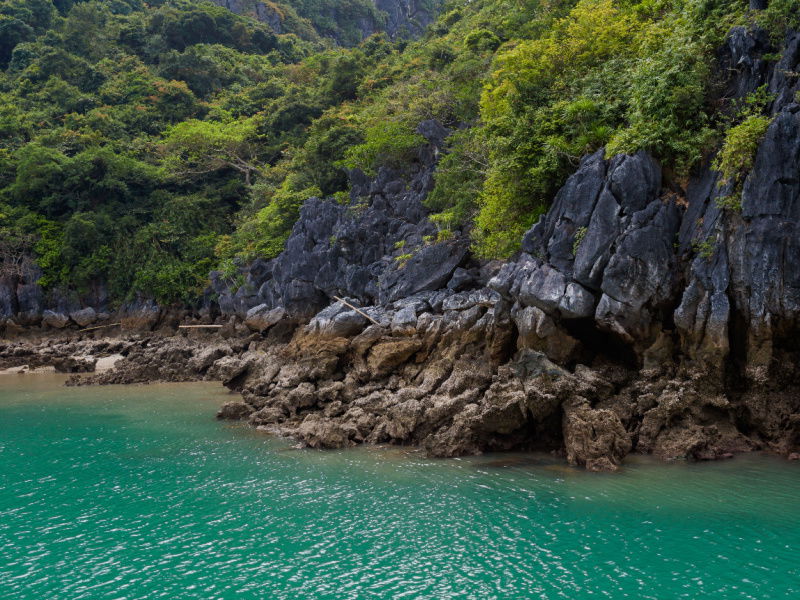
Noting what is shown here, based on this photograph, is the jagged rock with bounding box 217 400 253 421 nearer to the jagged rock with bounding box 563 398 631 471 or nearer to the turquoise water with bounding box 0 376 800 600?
the turquoise water with bounding box 0 376 800 600

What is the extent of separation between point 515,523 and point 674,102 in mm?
14504

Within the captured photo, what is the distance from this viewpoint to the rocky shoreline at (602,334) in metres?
16.7

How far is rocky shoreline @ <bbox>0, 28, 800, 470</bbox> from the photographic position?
16688 mm

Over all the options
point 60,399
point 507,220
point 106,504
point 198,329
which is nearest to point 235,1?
point 198,329

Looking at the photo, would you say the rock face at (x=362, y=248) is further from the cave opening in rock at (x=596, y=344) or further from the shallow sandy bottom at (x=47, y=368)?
the shallow sandy bottom at (x=47, y=368)

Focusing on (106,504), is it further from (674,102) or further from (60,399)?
(674,102)

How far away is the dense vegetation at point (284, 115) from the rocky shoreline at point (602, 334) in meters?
1.16

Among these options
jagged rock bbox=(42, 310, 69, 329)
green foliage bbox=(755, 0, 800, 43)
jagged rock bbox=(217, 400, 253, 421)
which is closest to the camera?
green foliage bbox=(755, 0, 800, 43)

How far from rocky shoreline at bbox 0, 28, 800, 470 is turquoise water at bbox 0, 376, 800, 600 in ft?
4.86

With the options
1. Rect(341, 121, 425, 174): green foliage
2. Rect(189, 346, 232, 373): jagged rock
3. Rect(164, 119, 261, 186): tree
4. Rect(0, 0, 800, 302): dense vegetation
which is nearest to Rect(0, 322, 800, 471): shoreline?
Rect(0, 0, 800, 302): dense vegetation

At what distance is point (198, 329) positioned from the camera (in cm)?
4581

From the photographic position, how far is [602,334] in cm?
2020

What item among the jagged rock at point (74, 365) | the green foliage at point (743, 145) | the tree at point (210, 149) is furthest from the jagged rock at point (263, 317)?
the green foliage at point (743, 145)

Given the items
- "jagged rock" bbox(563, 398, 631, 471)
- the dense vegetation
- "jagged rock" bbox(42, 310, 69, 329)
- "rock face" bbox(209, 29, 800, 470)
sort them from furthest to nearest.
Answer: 1. "jagged rock" bbox(42, 310, 69, 329)
2. the dense vegetation
3. "jagged rock" bbox(563, 398, 631, 471)
4. "rock face" bbox(209, 29, 800, 470)
